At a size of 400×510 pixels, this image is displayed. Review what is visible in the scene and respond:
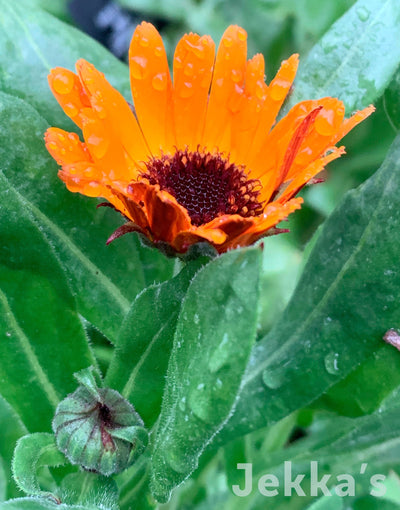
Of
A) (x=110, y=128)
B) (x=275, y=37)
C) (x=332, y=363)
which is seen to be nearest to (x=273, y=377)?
(x=332, y=363)

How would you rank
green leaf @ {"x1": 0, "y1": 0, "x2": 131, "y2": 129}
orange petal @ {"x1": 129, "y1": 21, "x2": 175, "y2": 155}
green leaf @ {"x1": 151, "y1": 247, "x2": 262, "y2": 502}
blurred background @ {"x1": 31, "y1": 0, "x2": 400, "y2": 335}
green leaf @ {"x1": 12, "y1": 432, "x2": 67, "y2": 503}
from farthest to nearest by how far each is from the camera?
1. blurred background @ {"x1": 31, "y1": 0, "x2": 400, "y2": 335}
2. green leaf @ {"x1": 0, "y1": 0, "x2": 131, "y2": 129}
3. orange petal @ {"x1": 129, "y1": 21, "x2": 175, "y2": 155}
4. green leaf @ {"x1": 12, "y1": 432, "x2": 67, "y2": 503}
5. green leaf @ {"x1": 151, "y1": 247, "x2": 262, "y2": 502}

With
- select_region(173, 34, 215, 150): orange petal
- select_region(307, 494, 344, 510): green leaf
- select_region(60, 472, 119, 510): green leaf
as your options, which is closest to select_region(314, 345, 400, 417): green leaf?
select_region(307, 494, 344, 510): green leaf

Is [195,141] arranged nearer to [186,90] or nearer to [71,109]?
[186,90]

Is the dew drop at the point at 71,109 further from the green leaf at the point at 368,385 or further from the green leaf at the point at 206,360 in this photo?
the green leaf at the point at 368,385

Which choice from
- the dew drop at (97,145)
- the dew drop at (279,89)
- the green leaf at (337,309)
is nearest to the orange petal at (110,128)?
the dew drop at (97,145)

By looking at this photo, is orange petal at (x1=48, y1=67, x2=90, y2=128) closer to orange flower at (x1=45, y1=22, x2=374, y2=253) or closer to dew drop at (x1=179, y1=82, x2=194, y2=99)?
orange flower at (x1=45, y1=22, x2=374, y2=253)

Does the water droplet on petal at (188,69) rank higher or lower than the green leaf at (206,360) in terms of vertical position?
higher
